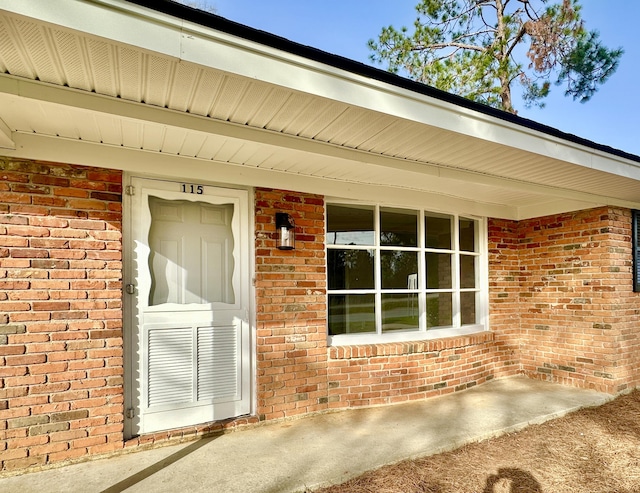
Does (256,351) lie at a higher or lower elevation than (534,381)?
higher

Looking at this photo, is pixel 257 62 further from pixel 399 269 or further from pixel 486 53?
pixel 486 53

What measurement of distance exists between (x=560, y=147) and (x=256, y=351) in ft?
10.3

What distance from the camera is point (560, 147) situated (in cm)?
324

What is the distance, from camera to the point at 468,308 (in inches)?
200

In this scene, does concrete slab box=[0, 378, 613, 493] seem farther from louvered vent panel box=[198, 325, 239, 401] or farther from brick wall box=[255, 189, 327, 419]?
louvered vent panel box=[198, 325, 239, 401]

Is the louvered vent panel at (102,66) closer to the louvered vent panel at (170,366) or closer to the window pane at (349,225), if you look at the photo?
the louvered vent panel at (170,366)

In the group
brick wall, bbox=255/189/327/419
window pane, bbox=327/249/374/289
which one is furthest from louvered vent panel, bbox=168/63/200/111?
window pane, bbox=327/249/374/289

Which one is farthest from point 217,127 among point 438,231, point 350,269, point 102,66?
point 438,231

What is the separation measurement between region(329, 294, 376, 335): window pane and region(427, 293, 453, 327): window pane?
2.74ft

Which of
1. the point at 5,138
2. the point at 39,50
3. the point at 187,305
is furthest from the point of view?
the point at 187,305

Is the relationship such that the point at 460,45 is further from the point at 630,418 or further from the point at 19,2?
the point at 19,2

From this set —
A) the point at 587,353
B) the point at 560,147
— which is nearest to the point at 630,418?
the point at 587,353

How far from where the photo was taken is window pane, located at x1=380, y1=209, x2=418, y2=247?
436 centimetres

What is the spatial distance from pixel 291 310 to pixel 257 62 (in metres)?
2.35
